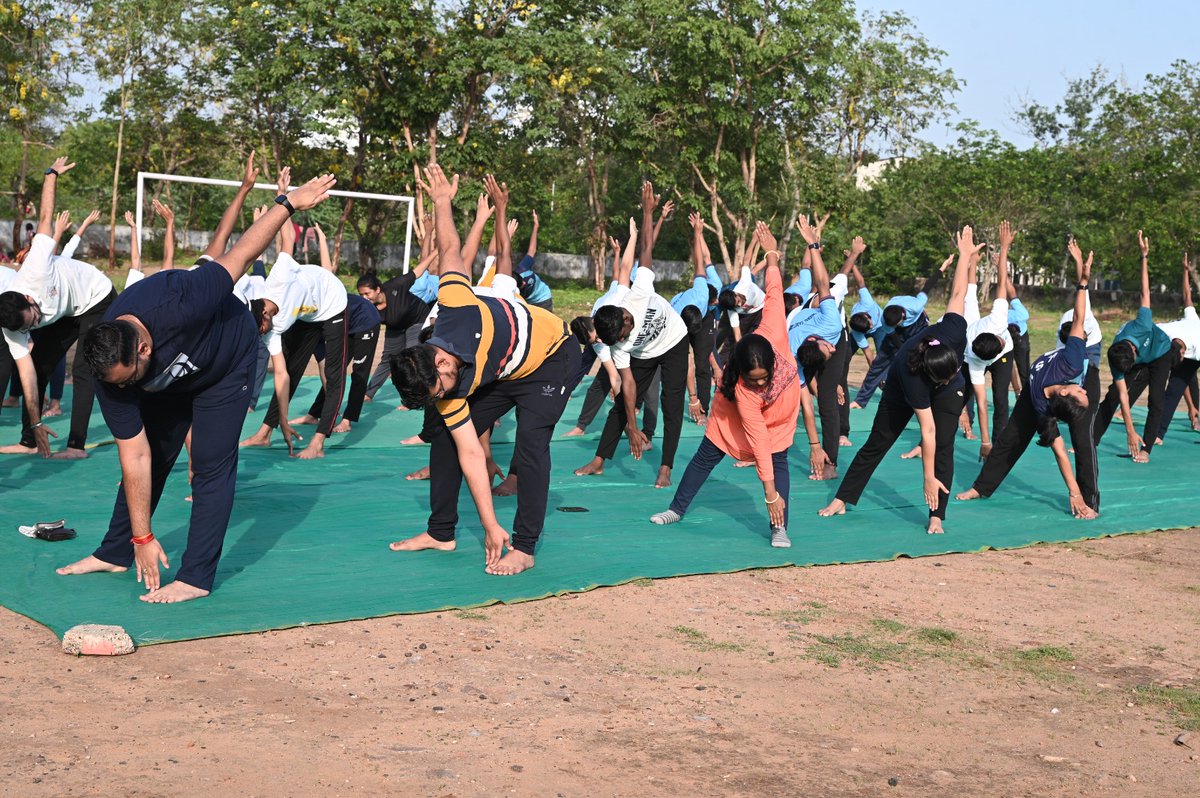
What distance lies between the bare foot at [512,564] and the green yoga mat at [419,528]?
0.24 feet

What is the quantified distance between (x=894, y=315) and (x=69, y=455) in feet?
25.8

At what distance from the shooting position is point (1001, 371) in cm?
1229

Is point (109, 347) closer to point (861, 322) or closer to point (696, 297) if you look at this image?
point (696, 297)

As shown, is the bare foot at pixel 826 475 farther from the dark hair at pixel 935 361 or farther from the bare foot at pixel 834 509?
the dark hair at pixel 935 361

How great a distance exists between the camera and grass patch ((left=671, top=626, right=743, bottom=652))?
5688 millimetres

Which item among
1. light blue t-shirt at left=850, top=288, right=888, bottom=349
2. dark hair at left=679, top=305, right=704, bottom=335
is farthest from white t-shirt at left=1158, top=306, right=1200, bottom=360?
dark hair at left=679, top=305, right=704, bottom=335

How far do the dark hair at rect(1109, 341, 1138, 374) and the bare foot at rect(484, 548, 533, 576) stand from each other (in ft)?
22.8

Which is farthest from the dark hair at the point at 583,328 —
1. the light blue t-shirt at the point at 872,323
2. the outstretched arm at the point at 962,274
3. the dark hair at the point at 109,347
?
the dark hair at the point at 109,347

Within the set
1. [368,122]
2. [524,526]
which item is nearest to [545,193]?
[368,122]

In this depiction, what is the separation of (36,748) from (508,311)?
3175 millimetres

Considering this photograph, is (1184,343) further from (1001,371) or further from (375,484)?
(375,484)

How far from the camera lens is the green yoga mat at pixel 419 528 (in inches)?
233

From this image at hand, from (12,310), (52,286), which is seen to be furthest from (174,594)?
(52,286)

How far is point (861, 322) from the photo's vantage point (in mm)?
13125
